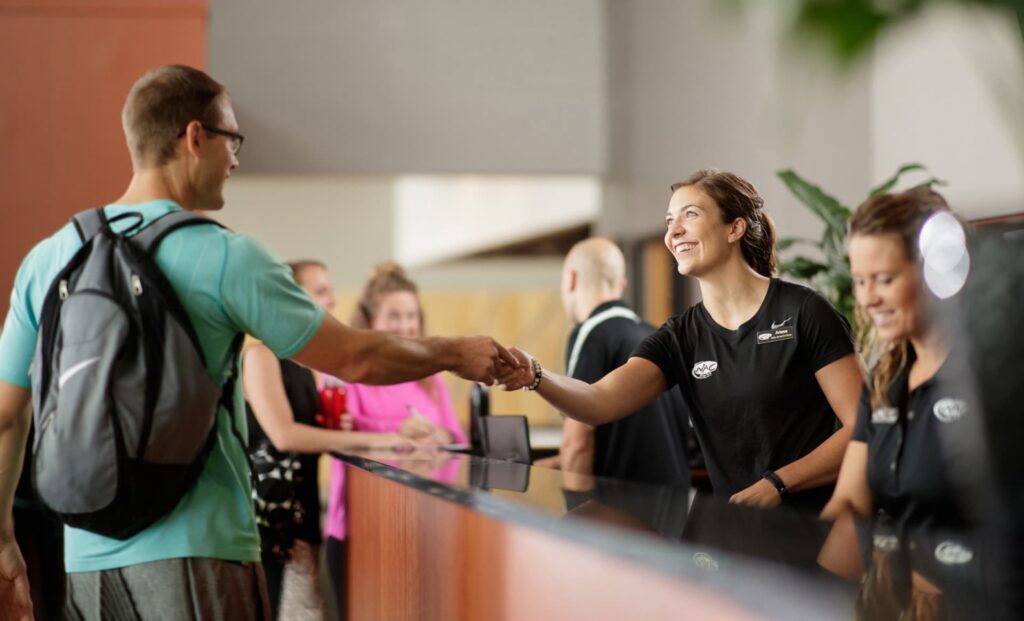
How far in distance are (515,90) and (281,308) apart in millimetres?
8485

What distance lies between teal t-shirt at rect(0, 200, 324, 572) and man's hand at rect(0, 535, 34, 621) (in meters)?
0.27

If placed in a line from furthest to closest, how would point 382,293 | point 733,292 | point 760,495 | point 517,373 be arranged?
point 382,293, point 517,373, point 733,292, point 760,495

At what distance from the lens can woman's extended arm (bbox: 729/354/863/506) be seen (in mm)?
2684

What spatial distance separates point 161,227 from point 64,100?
598 centimetres

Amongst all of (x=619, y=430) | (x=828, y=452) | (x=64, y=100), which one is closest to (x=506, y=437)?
(x=619, y=430)

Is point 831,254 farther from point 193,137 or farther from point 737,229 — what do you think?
point 193,137

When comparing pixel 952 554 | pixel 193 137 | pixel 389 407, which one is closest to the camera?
pixel 952 554

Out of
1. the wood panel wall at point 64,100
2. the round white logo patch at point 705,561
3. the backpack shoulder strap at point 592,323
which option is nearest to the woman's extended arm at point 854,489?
the round white logo patch at point 705,561

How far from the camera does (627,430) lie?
4.07 m

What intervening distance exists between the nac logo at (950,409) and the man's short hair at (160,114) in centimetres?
134

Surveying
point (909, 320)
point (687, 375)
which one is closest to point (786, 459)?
point (687, 375)

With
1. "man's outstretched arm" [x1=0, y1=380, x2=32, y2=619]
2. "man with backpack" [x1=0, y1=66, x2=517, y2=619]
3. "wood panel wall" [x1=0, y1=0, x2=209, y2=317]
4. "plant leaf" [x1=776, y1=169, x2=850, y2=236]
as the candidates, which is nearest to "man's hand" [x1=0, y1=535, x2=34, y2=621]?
"man's outstretched arm" [x1=0, y1=380, x2=32, y2=619]

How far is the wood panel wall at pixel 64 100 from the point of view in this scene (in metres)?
7.52

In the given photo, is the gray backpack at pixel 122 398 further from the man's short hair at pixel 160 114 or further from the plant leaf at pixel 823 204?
the plant leaf at pixel 823 204
